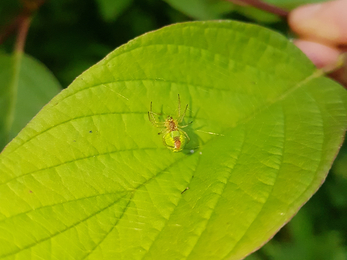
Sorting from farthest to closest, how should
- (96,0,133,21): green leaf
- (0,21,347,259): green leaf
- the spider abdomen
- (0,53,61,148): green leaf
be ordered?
(96,0,133,21): green leaf
(0,53,61,148): green leaf
the spider abdomen
(0,21,347,259): green leaf

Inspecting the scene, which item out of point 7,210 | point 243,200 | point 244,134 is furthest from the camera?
point 244,134

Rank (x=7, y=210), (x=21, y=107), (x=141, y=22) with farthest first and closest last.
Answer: (x=141, y=22) → (x=21, y=107) → (x=7, y=210)

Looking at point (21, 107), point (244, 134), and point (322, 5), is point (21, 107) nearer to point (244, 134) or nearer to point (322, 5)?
point (244, 134)

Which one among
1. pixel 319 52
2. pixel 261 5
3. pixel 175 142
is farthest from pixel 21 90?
pixel 319 52

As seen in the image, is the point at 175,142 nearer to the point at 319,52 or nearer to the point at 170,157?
the point at 170,157

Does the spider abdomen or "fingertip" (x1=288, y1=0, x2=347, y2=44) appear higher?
"fingertip" (x1=288, y1=0, x2=347, y2=44)

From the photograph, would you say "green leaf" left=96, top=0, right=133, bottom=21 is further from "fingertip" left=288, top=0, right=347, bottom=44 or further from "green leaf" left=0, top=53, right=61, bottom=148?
"fingertip" left=288, top=0, right=347, bottom=44

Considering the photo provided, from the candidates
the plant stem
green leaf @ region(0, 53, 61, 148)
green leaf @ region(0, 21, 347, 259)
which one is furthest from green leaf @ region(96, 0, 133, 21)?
green leaf @ region(0, 21, 347, 259)

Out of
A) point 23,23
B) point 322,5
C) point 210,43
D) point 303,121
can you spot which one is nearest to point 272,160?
point 303,121
